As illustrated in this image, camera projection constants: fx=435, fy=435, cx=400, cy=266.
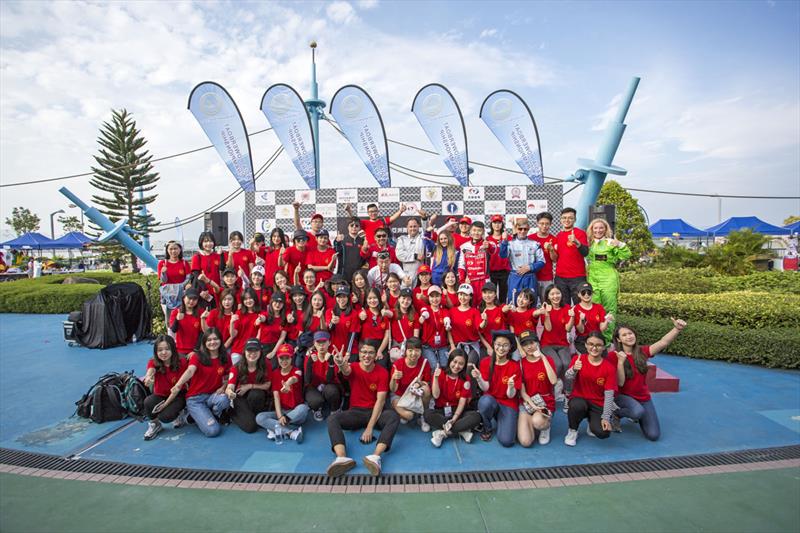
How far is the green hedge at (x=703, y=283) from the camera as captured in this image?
29.8 ft

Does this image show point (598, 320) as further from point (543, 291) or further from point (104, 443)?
point (104, 443)

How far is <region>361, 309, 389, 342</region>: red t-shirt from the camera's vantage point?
4570 millimetres

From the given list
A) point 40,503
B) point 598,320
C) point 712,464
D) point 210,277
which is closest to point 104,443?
point 40,503

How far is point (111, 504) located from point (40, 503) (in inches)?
19.8

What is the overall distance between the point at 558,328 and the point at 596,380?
75 centimetres

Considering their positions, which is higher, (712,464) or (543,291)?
(543,291)

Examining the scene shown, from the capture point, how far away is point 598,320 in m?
4.46

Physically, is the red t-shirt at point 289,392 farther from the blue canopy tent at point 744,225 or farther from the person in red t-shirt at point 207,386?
the blue canopy tent at point 744,225

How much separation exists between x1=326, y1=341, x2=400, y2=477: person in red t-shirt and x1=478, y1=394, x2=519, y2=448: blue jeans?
2.64 feet

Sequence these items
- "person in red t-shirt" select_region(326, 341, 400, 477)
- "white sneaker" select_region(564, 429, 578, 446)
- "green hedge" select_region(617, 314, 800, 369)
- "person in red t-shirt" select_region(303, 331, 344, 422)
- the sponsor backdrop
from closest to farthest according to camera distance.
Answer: "person in red t-shirt" select_region(326, 341, 400, 477) → "white sneaker" select_region(564, 429, 578, 446) → "person in red t-shirt" select_region(303, 331, 344, 422) → "green hedge" select_region(617, 314, 800, 369) → the sponsor backdrop

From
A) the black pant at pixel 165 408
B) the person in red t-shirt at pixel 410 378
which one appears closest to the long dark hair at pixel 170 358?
the black pant at pixel 165 408

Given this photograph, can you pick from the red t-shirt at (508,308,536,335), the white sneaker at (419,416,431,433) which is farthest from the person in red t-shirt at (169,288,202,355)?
the red t-shirt at (508,308,536,335)

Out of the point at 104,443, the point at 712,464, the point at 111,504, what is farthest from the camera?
the point at 104,443

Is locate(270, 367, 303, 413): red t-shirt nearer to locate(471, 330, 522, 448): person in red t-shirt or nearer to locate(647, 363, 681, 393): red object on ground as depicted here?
locate(471, 330, 522, 448): person in red t-shirt
